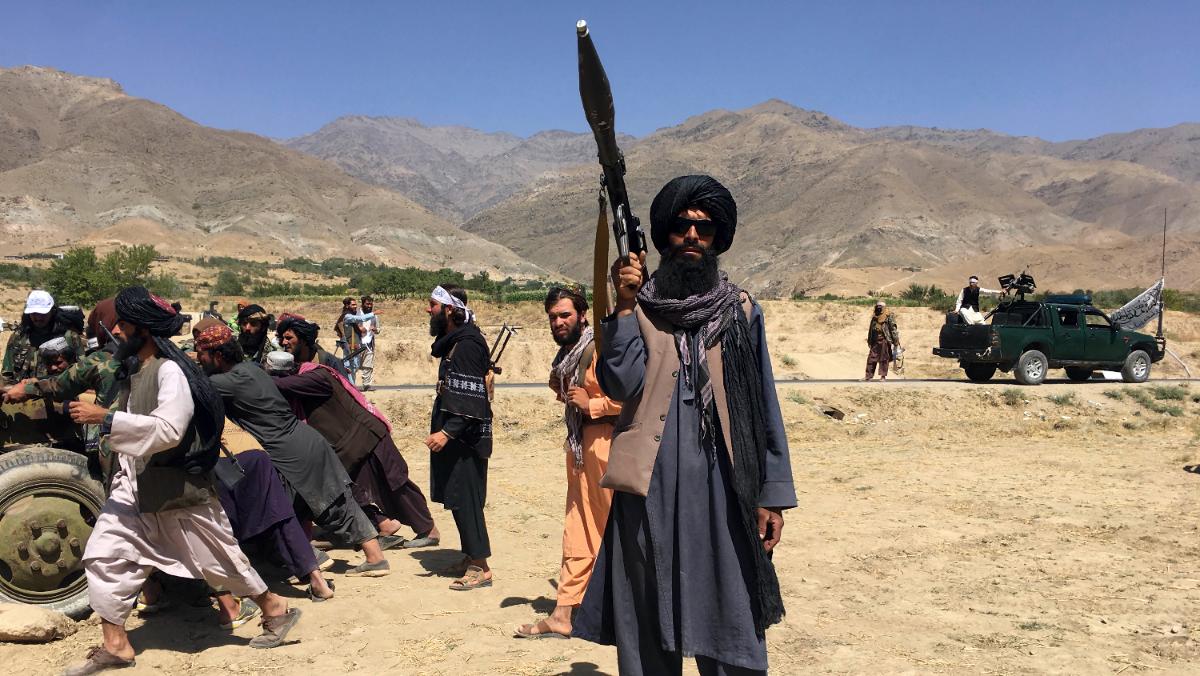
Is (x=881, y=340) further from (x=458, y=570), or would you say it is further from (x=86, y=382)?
(x=86, y=382)

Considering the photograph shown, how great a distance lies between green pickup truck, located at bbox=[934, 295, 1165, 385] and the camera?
55.0 feet

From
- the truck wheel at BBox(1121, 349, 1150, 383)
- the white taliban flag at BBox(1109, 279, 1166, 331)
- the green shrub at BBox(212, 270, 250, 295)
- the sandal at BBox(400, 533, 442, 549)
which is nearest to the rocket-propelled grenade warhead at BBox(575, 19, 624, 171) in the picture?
the sandal at BBox(400, 533, 442, 549)

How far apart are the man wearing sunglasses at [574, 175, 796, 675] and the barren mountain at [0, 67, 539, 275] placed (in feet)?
226

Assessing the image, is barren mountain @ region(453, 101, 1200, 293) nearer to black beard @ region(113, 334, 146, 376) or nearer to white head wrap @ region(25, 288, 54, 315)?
white head wrap @ region(25, 288, 54, 315)

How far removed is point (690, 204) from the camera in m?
2.95

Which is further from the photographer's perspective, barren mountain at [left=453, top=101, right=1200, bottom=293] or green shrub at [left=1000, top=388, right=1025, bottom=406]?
barren mountain at [left=453, top=101, right=1200, bottom=293]

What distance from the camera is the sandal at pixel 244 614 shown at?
490cm

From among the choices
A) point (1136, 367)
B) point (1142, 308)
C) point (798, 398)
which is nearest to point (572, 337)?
point (798, 398)

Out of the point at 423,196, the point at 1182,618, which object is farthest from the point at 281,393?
the point at 423,196

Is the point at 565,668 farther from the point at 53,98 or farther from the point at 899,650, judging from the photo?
the point at 53,98

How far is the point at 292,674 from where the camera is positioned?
14.2 ft

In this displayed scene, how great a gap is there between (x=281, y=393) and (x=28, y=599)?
5.61 feet

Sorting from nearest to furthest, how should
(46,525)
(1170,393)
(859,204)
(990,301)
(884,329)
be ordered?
(46,525), (1170,393), (884,329), (990,301), (859,204)

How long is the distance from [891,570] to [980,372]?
41.6 feet
